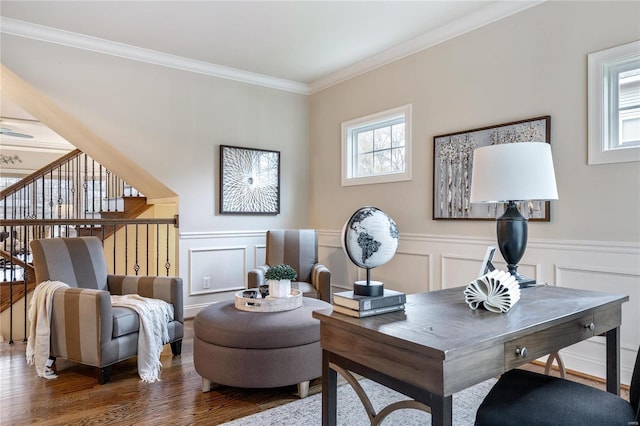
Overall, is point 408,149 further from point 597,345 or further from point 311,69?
point 597,345

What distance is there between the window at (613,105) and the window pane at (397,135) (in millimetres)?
1721

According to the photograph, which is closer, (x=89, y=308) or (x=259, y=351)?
(x=259, y=351)

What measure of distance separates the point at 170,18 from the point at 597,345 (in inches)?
155

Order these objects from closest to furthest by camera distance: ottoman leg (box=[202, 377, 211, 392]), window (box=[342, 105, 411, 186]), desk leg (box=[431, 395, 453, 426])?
1. desk leg (box=[431, 395, 453, 426])
2. ottoman leg (box=[202, 377, 211, 392])
3. window (box=[342, 105, 411, 186])

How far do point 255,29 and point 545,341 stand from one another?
127 inches

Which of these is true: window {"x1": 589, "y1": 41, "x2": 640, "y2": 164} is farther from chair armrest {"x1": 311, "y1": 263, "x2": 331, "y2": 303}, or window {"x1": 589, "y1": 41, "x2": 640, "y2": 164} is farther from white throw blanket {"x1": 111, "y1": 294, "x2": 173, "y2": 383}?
white throw blanket {"x1": 111, "y1": 294, "x2": 173, "y2": 383}

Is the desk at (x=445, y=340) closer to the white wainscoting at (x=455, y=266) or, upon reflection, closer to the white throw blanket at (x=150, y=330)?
the white wainscoting at (x=455, y=266)

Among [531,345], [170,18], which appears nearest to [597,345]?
[531,345]

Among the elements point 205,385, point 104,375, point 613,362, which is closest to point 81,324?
point 104,375

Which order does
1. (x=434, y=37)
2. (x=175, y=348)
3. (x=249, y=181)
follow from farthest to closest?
(x=249, y=181) → (x=434, y=37) → (x=175, y=348)

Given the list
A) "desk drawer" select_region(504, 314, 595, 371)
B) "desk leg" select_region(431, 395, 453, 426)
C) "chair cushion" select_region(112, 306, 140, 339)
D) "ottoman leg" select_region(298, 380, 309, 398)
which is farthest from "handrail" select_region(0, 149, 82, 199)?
"desk drawer" select_region(504, 314, 595, 371)

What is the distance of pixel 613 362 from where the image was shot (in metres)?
1.78

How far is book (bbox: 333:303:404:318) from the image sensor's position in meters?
1.37

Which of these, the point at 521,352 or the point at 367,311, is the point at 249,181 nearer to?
the point at 367,311
